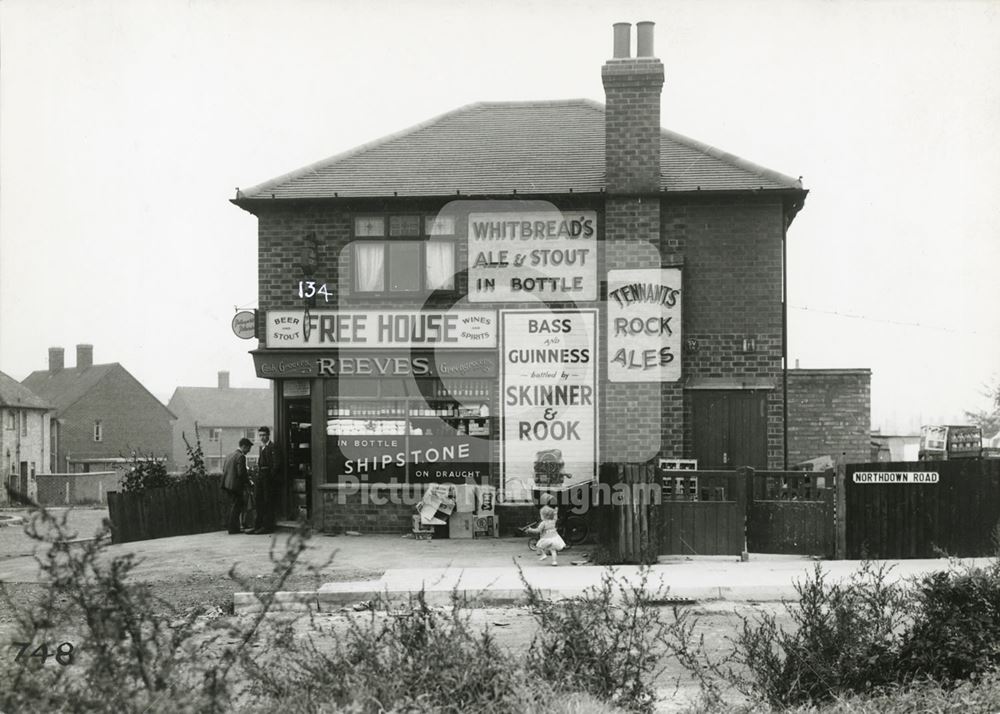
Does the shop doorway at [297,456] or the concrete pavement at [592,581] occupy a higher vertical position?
the shop doorway at [297,456]

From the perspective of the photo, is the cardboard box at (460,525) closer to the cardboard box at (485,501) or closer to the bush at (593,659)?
the cardboard box at (485,501)

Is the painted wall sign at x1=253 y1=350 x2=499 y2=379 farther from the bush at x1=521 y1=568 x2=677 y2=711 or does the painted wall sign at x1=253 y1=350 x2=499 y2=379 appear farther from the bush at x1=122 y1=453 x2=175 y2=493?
the bush at x1=521 y1=568 x2=677 y2=711

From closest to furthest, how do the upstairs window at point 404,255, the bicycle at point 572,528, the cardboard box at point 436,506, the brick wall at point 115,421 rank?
the bicycle at point 572,528, the cardboard box at point 436,506, the upstairs window at point 404,255, the brick wall at point 115,421

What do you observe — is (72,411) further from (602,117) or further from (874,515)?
(874,515)

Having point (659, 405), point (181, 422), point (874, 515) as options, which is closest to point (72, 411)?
point (181, 422)

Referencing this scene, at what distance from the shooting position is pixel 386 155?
1756 centimetres

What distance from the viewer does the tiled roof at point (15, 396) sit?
5009 cm

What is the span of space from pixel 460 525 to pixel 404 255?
14.7ft

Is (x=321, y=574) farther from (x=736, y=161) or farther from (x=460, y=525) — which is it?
(x=736, y=161)

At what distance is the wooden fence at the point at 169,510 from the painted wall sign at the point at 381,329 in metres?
3.18

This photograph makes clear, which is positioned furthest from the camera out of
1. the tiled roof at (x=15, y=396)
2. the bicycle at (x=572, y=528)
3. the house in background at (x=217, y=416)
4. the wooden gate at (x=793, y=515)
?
the house in background at (x=217, y=416)

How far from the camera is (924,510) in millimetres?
11875

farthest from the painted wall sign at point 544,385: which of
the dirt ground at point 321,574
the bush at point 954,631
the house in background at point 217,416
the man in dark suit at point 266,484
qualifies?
the house in background at point 217,416

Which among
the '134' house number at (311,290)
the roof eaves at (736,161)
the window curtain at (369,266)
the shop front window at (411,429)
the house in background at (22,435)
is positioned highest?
the roof eaves at (736,161)
